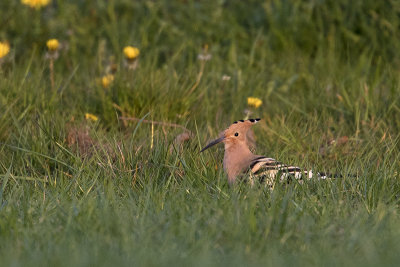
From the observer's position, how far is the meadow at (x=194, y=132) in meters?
3.55

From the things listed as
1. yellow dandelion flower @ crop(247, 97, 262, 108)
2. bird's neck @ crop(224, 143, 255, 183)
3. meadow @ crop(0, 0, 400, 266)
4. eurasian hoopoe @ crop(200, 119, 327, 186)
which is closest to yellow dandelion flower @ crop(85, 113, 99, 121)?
meadow @ crop(0, 0, 400, 266)

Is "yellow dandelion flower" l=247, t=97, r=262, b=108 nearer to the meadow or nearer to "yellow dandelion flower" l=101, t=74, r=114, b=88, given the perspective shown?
the meadow

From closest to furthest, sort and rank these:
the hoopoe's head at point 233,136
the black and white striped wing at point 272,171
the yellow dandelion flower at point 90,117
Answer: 1. the black and white striped wing at point 272,171
2. the hoopoe's head at point 233,136
3. the yellow dandelion flower at point 90,117

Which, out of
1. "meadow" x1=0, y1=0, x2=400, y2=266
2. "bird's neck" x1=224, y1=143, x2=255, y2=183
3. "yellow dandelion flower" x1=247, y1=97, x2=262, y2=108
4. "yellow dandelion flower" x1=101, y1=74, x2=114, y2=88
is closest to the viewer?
Answer: "meadow" x1=0, y1=0, x2=400, y2=266

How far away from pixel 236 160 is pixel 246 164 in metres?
0.08

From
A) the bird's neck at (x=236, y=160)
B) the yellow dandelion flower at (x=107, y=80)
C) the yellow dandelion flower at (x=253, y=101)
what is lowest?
the yellow dandelion flower at (x=107, y=80)

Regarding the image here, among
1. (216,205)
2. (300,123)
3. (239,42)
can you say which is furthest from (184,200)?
(239,42)

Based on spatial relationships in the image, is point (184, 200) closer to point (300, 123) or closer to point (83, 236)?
point (83, 236)

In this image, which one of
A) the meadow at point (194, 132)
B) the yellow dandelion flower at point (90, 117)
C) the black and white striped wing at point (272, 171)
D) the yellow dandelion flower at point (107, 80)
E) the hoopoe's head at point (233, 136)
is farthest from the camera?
the yellow dandelion flower at point (107, 80)

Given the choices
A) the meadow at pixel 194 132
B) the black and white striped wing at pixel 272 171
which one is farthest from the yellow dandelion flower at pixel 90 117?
the black and white striped wing at pixel 272 171

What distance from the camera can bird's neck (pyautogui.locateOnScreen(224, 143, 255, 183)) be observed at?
15.2 feet

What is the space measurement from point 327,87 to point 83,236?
3.71m

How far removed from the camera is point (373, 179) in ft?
14.4

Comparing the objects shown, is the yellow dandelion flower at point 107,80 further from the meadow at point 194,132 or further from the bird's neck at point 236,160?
the bird's neck at point 236,160
